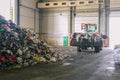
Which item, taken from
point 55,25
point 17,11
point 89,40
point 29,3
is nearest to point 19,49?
point 89,40

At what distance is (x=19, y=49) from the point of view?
1102cm

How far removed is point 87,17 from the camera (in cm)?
2812

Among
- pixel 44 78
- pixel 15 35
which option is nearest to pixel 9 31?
pixel 15 35

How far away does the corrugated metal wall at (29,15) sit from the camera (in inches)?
1077

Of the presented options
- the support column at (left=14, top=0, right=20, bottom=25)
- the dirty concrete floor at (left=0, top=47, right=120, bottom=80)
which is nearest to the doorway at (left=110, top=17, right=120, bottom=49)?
the support column at (left=14, top=0, right=20, bottom=25)

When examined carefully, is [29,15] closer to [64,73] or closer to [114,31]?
[114,31]

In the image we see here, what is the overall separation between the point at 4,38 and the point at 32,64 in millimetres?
1695

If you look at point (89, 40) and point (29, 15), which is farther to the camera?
point (29, 15)

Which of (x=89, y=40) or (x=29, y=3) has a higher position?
(x=29, y=3)

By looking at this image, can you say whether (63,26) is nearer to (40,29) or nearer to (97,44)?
(40,29)

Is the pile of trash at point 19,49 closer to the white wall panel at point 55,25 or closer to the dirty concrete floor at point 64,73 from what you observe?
the dirty concrete floor at point 64,73

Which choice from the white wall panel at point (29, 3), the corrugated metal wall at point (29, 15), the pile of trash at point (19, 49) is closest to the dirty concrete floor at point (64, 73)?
the pile of trash at point (19, 49)

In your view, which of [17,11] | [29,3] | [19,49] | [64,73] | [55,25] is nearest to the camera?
[64,73]

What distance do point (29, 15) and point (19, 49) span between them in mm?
18341
